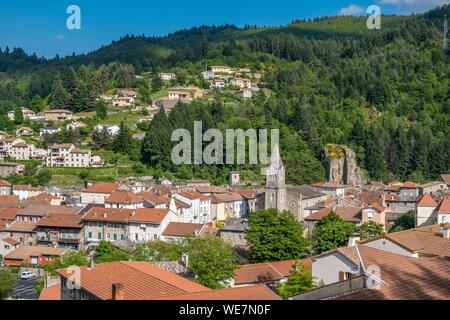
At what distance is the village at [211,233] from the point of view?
10.3 meters

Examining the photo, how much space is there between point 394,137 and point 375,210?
36501 mm

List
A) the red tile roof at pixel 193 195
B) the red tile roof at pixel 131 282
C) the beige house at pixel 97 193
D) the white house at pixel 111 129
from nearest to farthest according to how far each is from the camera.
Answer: the red tile roof at pixel 131 282
the red tile roof at pixel 193 195
the beige house at pixel 97 193
the white house at pixel 111 129

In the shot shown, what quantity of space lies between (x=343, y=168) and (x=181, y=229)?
30.9m

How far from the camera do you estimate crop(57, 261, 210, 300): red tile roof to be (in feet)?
37.8

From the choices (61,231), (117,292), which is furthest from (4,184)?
(117,292)

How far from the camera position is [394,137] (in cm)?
7138

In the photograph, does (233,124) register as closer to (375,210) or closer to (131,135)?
(131,135)

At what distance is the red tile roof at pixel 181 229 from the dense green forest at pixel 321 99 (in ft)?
74.9

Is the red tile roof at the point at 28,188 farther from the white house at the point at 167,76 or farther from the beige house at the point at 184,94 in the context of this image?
the white house at the point at 167,76

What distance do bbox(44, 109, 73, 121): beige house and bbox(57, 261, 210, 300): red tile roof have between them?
68.6 metres

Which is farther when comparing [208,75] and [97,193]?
[208,75]

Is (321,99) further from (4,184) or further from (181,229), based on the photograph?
(181,229)

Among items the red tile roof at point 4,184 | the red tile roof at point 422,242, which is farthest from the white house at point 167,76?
the red tile roof at point 422,242

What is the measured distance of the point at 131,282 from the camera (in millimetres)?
12109
